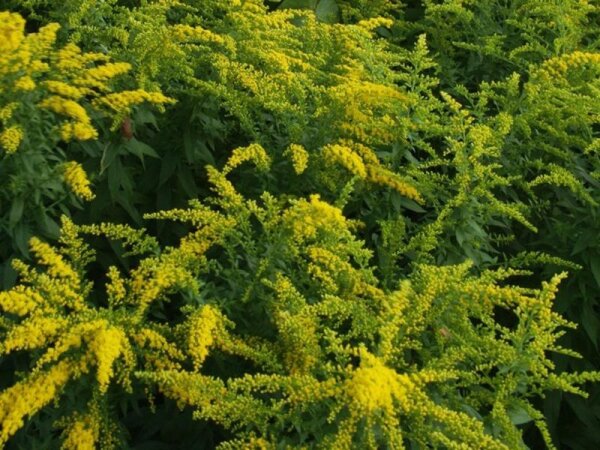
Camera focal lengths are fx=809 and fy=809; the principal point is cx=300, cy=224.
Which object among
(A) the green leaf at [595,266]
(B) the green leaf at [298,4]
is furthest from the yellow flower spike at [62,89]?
(B) the green leaf at [298,4]

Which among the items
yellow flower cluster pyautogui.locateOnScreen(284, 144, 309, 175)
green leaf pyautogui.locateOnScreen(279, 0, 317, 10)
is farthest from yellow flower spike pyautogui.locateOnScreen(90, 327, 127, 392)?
green leaf pyautogui.locateOnScreen(279, 0, 317, 10)

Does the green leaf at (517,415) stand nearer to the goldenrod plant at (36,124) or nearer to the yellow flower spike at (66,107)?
the goldenrod plant at (36,124)

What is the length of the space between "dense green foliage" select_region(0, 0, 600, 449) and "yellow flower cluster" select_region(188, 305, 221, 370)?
0.01 metres

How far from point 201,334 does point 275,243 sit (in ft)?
1.66

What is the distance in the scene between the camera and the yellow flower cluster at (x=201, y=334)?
90.1 inches

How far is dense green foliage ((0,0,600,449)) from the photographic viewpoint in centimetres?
231

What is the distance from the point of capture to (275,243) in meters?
2.69

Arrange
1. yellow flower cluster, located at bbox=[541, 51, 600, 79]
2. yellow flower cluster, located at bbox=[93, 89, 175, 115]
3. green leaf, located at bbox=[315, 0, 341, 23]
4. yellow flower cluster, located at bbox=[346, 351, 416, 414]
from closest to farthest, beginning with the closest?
yellow flower cluster, located at bbox=[346, 351, 416, 414], yellow flower cluster, located at bbox=[93, 89, 175, 115], yellow flower cluster, located at bbox=[541, 51, 600, 79], green leaf, located at bbox=[315, 0, 341, 23]

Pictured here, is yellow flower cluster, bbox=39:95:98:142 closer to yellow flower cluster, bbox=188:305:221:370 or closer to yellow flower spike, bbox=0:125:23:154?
yellow flower spike, bbox=0:125:23:154

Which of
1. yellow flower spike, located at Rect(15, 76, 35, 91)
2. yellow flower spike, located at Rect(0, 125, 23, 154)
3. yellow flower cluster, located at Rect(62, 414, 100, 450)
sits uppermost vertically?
yellow flower spike, located at Rect(15, 76, 35, 91)

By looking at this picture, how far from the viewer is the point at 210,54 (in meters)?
3.27

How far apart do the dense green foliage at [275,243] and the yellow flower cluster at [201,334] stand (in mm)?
13

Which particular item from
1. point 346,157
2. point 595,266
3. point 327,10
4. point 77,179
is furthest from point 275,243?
point 327,10

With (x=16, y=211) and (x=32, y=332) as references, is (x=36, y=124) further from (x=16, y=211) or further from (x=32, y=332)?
(x=32, y=332)
